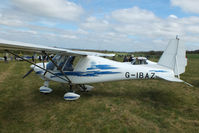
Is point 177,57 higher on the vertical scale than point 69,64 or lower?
higher

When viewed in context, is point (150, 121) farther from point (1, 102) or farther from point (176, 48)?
point (1, 102)

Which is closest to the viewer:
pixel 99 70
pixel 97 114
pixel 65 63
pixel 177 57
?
pixel 97 114

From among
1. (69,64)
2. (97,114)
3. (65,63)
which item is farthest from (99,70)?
(97,114)

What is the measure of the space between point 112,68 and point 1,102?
5.01 metres

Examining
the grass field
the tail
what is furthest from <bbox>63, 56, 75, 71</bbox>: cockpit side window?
the tail

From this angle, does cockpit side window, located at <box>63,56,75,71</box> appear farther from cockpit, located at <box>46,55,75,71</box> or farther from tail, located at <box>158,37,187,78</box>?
tail, located at <box>158,37,187,78</box>

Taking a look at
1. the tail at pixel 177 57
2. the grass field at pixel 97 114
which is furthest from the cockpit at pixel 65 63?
the tail at pixel 177 57

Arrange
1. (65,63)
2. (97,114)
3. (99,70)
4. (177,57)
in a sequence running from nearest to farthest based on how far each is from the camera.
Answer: (97,114)
(99,70)
(65,63)
(177,57)

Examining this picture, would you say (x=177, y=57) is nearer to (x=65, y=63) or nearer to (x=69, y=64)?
(x=69, y=64)

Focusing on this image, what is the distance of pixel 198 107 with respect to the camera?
526 centimetres

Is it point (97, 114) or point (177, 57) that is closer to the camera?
point (97, 114)

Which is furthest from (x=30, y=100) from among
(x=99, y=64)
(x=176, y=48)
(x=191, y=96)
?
(x=191, y=96)

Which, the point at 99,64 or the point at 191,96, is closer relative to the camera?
the point at 99,64

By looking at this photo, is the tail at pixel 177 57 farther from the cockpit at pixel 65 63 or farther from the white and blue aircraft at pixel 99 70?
the cockpit at pixel 65 63
